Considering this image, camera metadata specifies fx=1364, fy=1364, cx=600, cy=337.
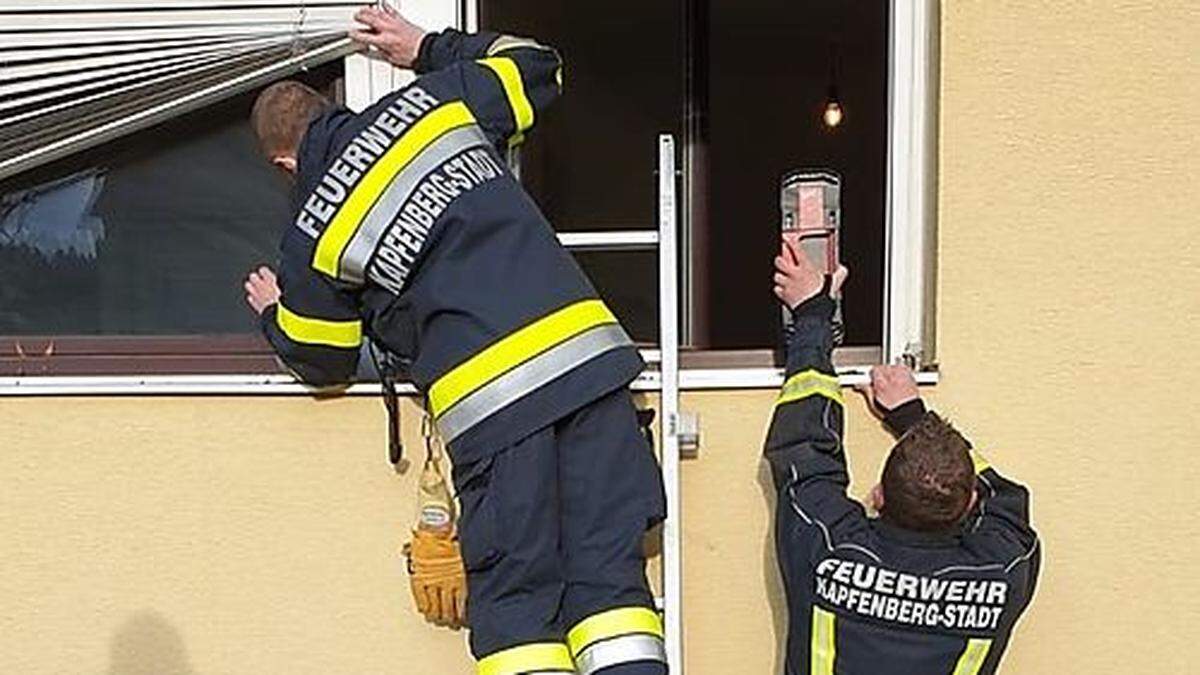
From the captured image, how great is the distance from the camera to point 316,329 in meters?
2.59

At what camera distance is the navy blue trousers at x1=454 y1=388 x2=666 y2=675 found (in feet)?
7.98

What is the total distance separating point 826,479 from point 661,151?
0.70m

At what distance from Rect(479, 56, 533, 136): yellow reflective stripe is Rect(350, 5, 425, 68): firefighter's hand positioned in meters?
0.18

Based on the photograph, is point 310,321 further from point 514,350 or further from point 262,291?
point 514,350

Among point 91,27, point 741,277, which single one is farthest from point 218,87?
point 741,277

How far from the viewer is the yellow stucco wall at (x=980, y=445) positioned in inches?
103

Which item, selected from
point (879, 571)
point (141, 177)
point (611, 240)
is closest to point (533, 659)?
point (879, 571)

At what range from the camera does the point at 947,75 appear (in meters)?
2.62

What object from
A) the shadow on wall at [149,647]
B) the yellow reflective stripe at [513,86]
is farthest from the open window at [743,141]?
the shadow on wall at [149,647]

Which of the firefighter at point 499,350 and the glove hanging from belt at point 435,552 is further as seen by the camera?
the glove hanging from belt at point 435,552

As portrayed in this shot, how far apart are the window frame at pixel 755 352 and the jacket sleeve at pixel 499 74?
0.49 feet

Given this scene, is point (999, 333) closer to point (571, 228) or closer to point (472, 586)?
point (472, 586)

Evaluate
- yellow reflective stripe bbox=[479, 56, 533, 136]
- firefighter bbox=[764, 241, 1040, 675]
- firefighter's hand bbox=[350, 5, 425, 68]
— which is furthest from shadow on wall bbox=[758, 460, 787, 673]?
firefighter's hand bbox=[350, 5, 425, 68]

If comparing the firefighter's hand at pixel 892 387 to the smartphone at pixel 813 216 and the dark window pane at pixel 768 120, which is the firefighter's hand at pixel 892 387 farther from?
the dark window pane at pixel 768 120
